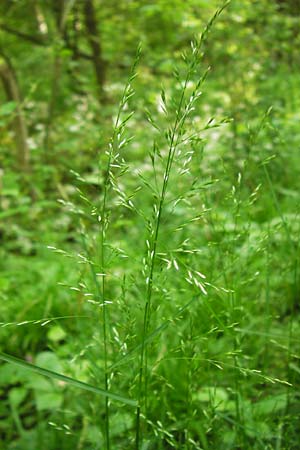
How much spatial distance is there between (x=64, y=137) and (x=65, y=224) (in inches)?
63.4

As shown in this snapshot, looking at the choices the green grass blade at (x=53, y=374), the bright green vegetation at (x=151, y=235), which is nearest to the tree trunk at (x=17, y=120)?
the bright green vegetation at (x=151, y=235)

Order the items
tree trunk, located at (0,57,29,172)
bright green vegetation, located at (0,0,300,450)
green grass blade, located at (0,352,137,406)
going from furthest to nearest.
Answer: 1. tree trunk, located at (0,57,29,172)
2. bright green vegetation, located at (0,0,300,450)
3. green grass blade, located at (0,352,137,406)

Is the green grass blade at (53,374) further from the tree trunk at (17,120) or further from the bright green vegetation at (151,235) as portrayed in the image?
the tree trunk at (17,120)

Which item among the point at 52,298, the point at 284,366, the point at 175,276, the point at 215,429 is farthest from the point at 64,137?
the point at 215,429

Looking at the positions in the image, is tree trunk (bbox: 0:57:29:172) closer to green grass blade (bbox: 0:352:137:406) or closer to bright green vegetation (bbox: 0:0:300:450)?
bright green vegetation (bbox: 0:0:300:450)

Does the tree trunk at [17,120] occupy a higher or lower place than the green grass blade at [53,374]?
higher

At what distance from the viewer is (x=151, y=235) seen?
748 mm

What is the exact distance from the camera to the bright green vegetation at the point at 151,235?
2.71 ft

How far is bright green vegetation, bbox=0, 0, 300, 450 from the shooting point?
83 cm

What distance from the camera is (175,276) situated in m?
1.86

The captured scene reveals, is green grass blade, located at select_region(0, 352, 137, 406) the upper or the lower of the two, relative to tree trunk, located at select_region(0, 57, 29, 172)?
lower

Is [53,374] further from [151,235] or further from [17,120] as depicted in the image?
[17,120]

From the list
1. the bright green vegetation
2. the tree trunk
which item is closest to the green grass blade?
the bright green vegetation

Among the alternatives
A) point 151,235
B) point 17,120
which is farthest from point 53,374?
point 17,120
